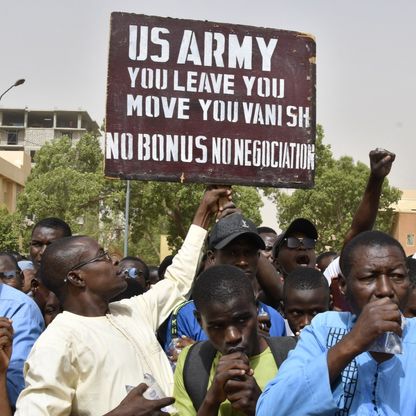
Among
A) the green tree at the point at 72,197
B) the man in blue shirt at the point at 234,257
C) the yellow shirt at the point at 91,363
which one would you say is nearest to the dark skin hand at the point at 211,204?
the man in blue shirt at the point at 234,257

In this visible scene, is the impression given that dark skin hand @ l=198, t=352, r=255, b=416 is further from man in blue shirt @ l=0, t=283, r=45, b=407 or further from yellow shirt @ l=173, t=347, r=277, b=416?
man in blue shirt @ l=0, t=283, r=45, b=407

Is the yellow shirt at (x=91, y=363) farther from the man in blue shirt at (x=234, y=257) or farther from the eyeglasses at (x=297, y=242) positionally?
the eyeglasses at (x=297, y=242)

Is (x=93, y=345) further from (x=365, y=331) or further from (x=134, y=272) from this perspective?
(x=134, y=272)

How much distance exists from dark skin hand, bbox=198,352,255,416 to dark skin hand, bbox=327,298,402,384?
45 cm

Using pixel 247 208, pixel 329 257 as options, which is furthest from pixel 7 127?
pixel 329 257

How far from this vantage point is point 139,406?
2713mm

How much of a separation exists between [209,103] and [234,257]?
102 centimetres

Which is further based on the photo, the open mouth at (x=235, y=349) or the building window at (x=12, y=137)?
the building window at (x=12, y=137)

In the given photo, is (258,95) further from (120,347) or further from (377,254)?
(377,254)

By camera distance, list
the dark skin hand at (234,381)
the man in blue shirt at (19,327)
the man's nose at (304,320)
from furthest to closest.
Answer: the man's nose at (304,320), the man in blue shirt at (19,327), the dark skin hand at (234,381)

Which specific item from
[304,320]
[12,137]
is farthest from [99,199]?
[12,137]

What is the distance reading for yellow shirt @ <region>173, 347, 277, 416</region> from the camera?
2.63 meters

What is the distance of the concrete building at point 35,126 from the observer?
9450 cm

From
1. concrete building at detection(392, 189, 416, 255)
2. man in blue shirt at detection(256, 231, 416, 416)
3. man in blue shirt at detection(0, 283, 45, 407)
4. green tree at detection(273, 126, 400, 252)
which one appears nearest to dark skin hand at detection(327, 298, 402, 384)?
man in blue shirt at detection(256, 231, 416, 416)
